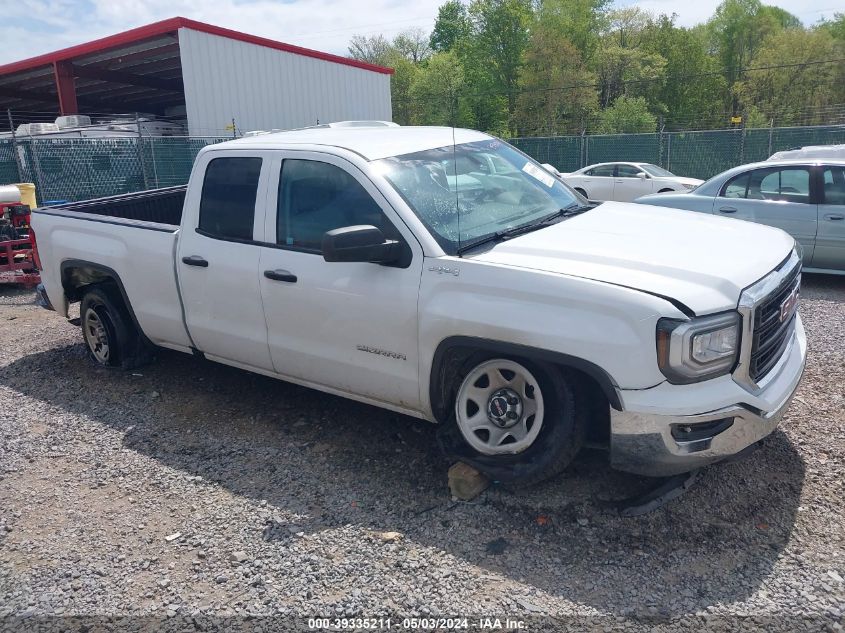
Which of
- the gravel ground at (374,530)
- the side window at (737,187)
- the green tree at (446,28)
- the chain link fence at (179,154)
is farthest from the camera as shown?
the green tree at (446,28)

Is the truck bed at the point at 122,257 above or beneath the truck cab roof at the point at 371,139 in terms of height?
beneath

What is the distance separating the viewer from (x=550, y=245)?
11.8 ft

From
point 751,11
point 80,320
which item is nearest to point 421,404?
point 80,320

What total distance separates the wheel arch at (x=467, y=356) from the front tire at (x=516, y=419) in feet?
0.21

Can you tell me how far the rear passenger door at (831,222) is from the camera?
778cm

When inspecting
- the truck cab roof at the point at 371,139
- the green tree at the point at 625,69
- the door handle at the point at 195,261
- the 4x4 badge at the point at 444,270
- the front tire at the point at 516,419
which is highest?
the green tree at the point at 625,69

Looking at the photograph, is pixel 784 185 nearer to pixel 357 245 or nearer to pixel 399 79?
pixel 357 245

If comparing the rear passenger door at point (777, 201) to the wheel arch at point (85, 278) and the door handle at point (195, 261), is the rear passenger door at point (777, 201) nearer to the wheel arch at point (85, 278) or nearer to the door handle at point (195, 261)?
the door handle at point (195, 261)

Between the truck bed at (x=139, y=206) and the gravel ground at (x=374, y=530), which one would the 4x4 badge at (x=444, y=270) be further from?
the truck bed at (x=139, y=206)

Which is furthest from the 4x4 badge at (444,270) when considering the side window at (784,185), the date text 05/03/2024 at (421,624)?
the side window at (784,185)

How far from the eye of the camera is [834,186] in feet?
25.9

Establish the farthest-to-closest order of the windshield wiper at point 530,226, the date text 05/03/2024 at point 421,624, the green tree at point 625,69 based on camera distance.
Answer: the green tree at point 625,69
the windshield wiper at point 530,226
the date text 05/03/2024 at point 421,624

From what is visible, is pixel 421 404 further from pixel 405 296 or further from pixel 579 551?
pixel 579 551

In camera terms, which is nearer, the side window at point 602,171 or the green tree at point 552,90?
the side window at point 602,171
